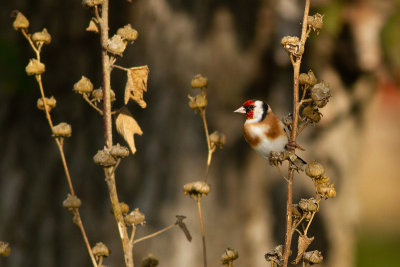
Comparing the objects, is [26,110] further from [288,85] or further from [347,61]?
[347,61]

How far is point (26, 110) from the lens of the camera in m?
2.36

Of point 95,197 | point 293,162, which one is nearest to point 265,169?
point 95,197

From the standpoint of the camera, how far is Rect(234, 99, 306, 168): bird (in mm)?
824

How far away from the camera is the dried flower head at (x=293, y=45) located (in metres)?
0.63

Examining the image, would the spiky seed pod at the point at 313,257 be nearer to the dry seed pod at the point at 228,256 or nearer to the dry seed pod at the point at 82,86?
the dry seed pod at the point at 228,256

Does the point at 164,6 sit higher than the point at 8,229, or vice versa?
the point at 164,6

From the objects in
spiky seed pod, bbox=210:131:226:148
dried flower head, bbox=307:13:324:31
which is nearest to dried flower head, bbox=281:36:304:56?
dried flower head, bbox=307:13:324:31

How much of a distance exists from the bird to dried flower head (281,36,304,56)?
0.63ft

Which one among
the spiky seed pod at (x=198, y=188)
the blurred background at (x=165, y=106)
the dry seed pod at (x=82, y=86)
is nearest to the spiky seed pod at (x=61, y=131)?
the dry seed pod at (x=82, y=86)

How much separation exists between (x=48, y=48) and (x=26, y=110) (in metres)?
0.29

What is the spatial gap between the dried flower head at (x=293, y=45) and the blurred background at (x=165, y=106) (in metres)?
1.59

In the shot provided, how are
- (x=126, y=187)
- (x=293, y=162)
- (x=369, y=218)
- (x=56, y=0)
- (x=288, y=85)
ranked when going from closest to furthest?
(x=293, y=162)
(x=56, y=0)
(x=126, y=187)
(x=288, y=85)
(x=369, y=218)

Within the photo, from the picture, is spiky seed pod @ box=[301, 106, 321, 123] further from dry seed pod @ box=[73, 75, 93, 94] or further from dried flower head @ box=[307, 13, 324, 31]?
dry seed pod @ box=[73, 75, 93, 94]

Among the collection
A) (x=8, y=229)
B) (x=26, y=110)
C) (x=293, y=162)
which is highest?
(x=26, y=110)
